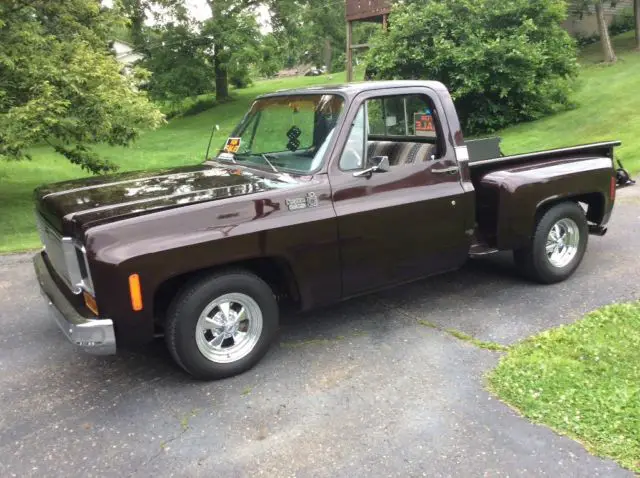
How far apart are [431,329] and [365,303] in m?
0.76

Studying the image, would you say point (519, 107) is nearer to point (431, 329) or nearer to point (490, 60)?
point (490, 60)

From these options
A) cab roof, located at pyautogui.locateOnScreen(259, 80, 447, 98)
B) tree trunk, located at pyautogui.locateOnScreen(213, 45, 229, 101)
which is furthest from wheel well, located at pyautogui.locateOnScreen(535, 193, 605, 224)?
tree trunk, located at pyautogui.locateOnScreen(213, 45, 229, 101)

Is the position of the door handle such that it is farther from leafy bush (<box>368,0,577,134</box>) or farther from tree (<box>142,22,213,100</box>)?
tree (<box>142,22,213,100</box>)

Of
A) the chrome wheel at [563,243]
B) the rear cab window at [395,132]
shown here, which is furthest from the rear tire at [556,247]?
the rear cab window at [395,132]

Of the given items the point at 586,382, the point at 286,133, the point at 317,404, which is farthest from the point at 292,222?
the point at 586,382

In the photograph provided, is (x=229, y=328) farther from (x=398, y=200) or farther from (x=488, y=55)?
(x=488, y=55)

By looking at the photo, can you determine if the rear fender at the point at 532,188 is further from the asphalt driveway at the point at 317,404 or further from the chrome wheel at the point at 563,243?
the asphalt driveway at the point at 317,404

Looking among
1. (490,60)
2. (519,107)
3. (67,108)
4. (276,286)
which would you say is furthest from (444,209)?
(519,107)

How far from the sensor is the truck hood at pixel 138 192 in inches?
139

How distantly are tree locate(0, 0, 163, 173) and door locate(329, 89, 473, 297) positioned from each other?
631 cm

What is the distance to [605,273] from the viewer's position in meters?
5.62

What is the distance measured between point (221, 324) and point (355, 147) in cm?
160

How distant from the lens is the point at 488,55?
53.0 feet

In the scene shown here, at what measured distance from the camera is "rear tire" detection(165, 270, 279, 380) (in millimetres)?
3607
